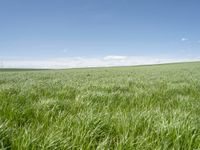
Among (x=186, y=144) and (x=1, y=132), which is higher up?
(x=1, y=132)

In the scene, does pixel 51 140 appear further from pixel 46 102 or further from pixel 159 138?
pixel 46 102

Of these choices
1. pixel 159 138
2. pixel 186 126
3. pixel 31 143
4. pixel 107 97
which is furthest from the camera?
pixel 107 97

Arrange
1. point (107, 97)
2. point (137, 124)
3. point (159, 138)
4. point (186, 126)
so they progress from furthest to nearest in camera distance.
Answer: point (107, 97) < point (137, 124) < point (186, 126) < point (159, 138)

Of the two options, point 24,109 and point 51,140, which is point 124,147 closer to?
point 51,140

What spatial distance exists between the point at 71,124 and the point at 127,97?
9.68 feet

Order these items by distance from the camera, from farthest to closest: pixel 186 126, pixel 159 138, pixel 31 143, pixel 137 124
→ pixel 137 124 < pixel 186 126 < pixel 159 138 < pixel 31 143

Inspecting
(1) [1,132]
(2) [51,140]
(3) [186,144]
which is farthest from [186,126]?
(1) [1,132]

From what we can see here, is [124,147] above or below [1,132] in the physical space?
below

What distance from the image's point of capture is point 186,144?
89.2 inches

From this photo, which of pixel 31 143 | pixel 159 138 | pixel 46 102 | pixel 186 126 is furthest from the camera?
pixel 46 102

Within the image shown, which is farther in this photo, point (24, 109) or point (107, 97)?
point (107, 97)

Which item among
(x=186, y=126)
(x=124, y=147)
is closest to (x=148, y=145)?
(x=124, y=147)

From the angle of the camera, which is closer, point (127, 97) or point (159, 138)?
point (159, 138)

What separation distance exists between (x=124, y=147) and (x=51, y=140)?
0.73 m
